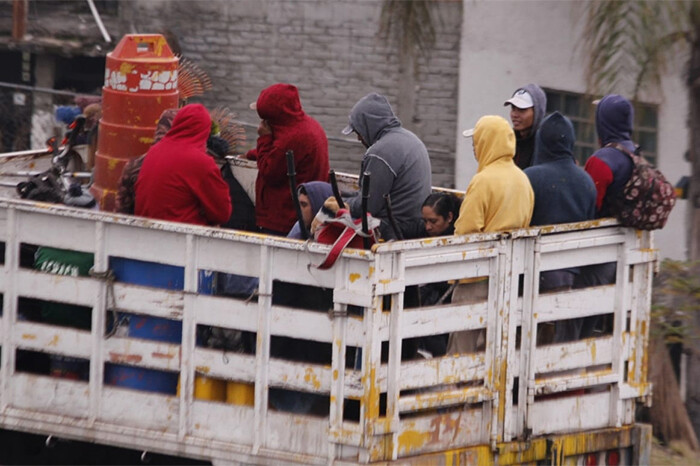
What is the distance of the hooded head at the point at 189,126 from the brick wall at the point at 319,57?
711 centimetres

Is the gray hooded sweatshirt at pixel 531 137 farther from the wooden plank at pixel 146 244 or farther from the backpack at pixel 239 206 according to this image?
the wooden plank at pixel 146 244

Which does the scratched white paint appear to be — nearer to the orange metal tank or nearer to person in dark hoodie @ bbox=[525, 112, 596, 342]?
person in dark hoodie @ bbox=[525, 112, 596, 342]

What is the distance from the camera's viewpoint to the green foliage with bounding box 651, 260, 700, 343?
8380 millimetres

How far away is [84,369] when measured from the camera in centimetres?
545

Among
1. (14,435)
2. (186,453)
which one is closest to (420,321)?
(186,453)

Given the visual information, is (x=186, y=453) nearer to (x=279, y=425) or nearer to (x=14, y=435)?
(x=279, y=425)

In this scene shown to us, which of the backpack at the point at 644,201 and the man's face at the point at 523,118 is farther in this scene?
the man's face at the point at 523,118

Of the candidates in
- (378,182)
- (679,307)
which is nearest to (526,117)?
(378,182)

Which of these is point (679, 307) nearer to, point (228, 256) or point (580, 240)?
point (580, 240)

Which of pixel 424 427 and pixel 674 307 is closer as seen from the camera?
pixel 424 427

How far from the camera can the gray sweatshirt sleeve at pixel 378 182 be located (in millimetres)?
5711

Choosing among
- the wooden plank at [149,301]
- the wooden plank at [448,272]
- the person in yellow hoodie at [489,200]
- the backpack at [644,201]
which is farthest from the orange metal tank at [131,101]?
the backpack at [644,201]

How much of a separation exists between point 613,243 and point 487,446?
44.1 inches

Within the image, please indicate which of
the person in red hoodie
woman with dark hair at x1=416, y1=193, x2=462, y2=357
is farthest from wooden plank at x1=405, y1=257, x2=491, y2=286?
the person in red hoodie
